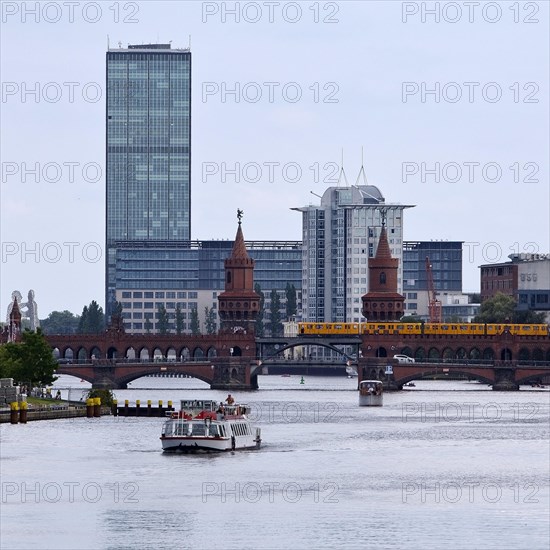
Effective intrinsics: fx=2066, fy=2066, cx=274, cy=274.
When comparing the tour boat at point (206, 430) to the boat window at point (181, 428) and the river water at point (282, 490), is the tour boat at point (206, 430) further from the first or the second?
the river water at point (282, 490)

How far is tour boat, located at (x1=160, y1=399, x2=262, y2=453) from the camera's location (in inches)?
5320

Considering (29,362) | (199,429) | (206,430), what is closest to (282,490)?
(206,430)

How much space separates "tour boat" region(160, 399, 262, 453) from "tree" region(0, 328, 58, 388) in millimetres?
44089

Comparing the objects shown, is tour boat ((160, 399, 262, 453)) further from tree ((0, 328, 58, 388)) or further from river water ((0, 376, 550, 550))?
tree ((0, 328, 58, 388))

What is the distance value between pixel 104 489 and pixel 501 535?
82.9ft

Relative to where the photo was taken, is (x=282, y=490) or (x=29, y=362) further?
(x=29, y=362)

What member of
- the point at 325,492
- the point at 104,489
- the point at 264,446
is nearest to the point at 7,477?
the point at 104,489

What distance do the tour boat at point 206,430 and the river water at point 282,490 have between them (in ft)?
5.50

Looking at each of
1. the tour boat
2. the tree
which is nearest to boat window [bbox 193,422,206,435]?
the tour boat

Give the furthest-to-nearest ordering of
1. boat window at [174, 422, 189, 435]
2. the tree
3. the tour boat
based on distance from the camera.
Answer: the tree
boat window at [174, 422, 189, 435]
the tour boat

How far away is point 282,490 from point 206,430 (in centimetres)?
2278

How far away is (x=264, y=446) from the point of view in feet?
469

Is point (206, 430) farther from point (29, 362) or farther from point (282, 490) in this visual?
point (29, 362)

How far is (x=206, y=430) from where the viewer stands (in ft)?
445
